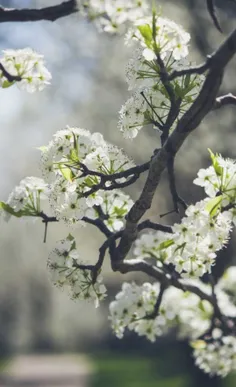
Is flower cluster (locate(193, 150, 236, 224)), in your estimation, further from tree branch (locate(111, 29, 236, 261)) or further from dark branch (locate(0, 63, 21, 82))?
dark branch (locate(0, 63, 21, 82))

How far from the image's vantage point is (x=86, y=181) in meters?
2.95

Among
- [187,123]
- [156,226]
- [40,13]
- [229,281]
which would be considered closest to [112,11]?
[40,13]

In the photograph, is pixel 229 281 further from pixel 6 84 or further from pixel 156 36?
pixel 156 36

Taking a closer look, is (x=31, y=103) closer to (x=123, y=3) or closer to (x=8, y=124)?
(x=8, y=124)

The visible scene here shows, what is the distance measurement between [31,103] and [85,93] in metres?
4.23

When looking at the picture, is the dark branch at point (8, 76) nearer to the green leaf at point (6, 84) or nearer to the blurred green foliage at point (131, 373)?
the green leaf at point (6, 84)

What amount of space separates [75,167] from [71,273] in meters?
0.49

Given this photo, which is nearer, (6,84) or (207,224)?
(6,84)

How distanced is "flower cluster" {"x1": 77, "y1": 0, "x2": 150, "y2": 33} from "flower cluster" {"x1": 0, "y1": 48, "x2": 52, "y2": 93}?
16.7 inches

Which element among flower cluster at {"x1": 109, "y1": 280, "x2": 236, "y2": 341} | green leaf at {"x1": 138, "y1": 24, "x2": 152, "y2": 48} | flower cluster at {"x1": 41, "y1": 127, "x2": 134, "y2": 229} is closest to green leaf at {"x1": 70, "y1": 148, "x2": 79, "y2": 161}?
flower cluster at {"x1": 41, "y1": 127, "x2": 134, "y2": 229}

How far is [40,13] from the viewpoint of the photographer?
89.8 inches

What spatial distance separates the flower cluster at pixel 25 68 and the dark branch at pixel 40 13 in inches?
12.8

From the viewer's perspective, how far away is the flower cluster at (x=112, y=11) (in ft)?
7.22

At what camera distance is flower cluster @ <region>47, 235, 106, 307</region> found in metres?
3.19
